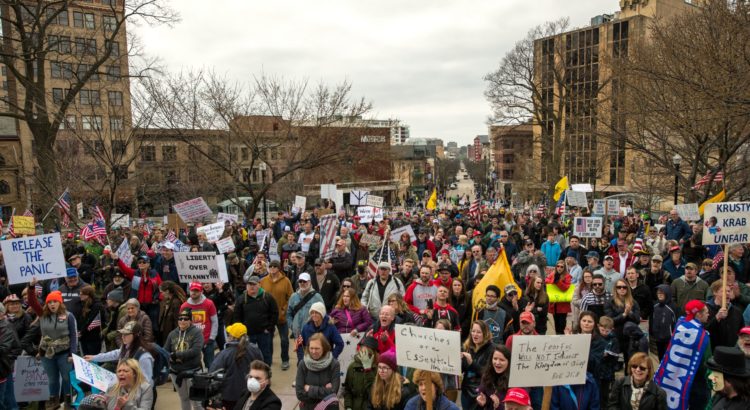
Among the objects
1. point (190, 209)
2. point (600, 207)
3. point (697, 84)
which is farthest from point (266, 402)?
point (600, 207)

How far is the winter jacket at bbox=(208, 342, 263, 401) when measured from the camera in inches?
225

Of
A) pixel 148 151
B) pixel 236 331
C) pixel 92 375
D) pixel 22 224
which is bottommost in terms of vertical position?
pixel 92 375

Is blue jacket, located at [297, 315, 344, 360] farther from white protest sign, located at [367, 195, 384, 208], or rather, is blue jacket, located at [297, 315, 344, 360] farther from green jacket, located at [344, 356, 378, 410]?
white protest sign, located at [367, 195, 384, 208]

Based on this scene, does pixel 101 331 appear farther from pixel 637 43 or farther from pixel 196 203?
pixel 637 43

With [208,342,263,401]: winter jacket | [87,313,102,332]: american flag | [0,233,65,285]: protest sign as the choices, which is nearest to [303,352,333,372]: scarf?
[208,342,263,401]: winter jacket

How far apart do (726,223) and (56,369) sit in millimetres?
9753

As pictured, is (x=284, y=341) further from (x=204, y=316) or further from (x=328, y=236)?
(x=328, y=236)

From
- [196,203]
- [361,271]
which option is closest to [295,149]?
[196,203]

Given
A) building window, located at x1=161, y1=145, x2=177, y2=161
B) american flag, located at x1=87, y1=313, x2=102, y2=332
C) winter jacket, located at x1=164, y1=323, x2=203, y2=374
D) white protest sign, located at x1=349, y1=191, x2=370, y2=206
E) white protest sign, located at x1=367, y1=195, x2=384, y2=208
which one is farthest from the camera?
building window, located at x1=161, y1=145, x2=177, y2=161

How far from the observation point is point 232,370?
5742 millimetres

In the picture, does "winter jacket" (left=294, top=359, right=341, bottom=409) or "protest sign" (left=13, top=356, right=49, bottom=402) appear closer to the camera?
"winter jacket" (left=294, top=359, right=341, bottom=409)

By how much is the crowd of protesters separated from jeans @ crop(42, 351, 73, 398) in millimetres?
18

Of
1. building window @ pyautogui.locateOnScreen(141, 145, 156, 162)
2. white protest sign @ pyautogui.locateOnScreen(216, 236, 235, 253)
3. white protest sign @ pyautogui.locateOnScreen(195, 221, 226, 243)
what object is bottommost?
white protest sign @ pyautogui.locateOnScreen(216, 236, 235, 253)

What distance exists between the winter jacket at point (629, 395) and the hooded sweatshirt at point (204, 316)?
5.03 metres
